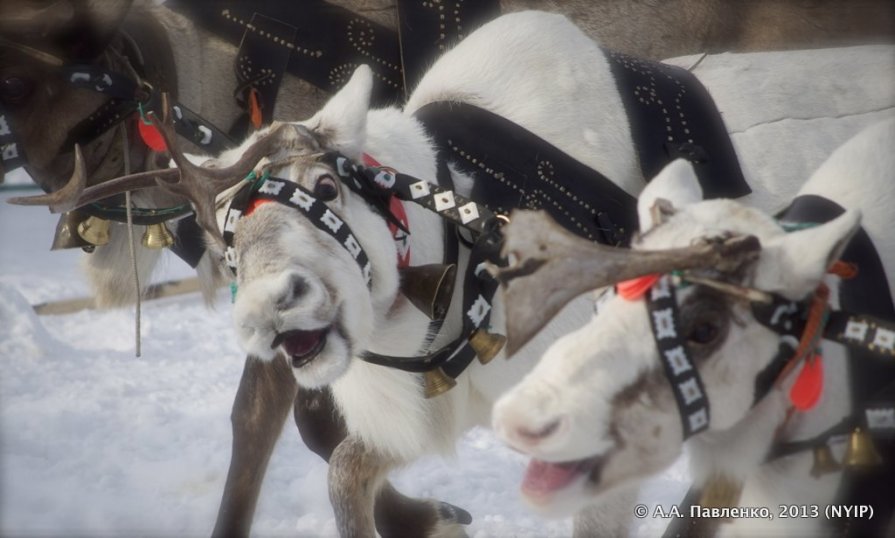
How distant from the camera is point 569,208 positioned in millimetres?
2643

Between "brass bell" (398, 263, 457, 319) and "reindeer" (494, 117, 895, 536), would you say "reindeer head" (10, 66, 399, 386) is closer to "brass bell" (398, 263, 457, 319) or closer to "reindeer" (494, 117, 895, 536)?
"brass bell" (398, 263, 457, 319)

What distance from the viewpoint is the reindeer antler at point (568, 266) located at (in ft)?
5.43

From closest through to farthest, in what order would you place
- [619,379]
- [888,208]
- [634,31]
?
[619,379] → [888,208] → [634,31]

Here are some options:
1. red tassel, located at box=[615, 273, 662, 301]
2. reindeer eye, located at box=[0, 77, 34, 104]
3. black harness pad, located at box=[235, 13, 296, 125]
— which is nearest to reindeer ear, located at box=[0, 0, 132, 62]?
reindeer eye, located at box=[0, 77, 34, 104]

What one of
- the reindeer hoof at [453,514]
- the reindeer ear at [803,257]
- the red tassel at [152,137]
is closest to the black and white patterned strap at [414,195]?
the reindeer ear at [803,257]

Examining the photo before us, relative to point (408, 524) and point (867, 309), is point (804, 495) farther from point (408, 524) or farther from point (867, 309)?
point (408, 524)

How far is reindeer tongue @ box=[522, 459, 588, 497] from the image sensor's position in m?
1.68

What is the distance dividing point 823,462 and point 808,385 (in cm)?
19

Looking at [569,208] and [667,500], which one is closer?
[569,208]

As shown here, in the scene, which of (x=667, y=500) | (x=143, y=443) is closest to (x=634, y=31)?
(x=667, y=500)

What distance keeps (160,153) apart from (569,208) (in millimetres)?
1374

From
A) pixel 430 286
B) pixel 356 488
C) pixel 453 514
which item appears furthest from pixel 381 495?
pixel 430 286

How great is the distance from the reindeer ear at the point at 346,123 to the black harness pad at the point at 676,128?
754mm

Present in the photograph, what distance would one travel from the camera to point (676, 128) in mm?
2789
